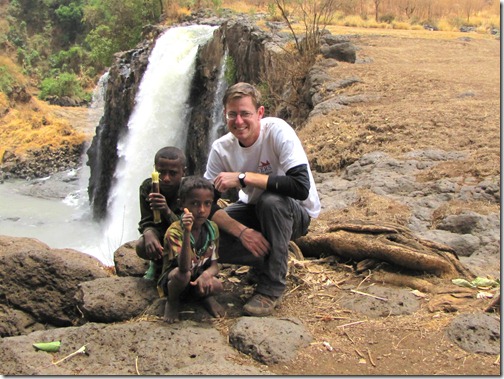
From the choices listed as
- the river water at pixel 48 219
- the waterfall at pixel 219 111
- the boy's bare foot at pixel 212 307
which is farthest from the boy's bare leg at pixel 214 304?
the waterfall at pixel 219 111

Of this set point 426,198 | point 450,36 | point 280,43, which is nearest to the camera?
point 426,198

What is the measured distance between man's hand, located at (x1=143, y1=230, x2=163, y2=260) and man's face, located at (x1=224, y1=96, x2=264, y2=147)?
29.1 inches

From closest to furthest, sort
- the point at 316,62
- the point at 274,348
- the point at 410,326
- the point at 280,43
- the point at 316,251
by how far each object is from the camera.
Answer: the point at 274,348 → the point at 410,326 → the point at 316,251 → the point at 316,62 → the point at 280,43

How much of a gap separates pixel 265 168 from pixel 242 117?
362 mm

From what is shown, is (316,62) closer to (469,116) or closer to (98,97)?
(469,116)

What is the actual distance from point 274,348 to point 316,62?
8.58 m

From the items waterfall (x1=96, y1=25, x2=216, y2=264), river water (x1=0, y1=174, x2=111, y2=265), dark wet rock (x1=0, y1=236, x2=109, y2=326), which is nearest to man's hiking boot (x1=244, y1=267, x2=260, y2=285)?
dark wet rock (x1=0, y1=236, x2=109, y2=326)

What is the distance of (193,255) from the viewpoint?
3.11 meters

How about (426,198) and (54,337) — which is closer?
(54,337)

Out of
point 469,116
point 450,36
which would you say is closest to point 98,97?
point 450,36

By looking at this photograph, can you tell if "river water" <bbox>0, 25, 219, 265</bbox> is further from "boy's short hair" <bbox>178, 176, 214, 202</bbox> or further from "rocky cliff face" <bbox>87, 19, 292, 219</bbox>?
"boy's short hair" <bbox>178, 176, 214, 202</bbox>

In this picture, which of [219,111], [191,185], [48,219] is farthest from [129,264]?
[48,219]

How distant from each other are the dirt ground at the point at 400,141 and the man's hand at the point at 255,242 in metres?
0.38

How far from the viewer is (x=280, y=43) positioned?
11.9 m
